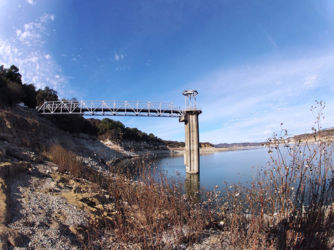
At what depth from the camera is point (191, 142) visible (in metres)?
26.0

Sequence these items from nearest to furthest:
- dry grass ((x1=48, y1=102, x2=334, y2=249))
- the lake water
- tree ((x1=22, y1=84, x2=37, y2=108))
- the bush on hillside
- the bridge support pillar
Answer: dry grass ((x1=48, y1=102, x2=334, y2=249))
the lake water
the bush on hillside
the bridge support pillar
tree ((x1=22, y1=84, x2=37, y2=108))

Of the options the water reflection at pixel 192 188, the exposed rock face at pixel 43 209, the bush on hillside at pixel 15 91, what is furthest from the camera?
the bush on hillside at pixel 15 91

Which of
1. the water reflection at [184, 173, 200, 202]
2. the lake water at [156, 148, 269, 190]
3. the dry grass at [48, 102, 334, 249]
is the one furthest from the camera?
the lake water at [156, 148, 269, 190]

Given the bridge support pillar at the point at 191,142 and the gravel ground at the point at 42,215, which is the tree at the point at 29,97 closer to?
the bridge support pillar at the point at 191,142

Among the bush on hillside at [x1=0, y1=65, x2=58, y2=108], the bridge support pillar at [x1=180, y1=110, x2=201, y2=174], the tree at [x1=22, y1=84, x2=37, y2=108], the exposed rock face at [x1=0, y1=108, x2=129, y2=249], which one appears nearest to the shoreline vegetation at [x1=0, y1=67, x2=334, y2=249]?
the exposed rock face at [x1=0, y1=108, x2=129, y2=249]

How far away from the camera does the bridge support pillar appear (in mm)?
24461

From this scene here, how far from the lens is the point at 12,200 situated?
13.4 ft

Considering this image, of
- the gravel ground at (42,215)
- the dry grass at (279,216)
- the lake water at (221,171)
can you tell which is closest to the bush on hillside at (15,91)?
the lake water at (221,171)

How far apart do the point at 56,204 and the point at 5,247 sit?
183 centimetres

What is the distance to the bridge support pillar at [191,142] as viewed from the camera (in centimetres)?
2446

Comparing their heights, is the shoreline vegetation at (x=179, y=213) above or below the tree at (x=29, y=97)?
below

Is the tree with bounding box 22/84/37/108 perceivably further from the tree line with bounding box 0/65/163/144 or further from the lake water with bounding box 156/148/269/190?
the lake water with bounding box 156/148/269/190

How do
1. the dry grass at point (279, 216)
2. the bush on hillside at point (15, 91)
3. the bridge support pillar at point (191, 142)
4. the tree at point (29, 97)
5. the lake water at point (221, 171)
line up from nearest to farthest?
the dry grass at point (279, 216) → the lake water at point (221, 171) → the bush on hillside at point (15, 91) → the bridge support pillar at point (191, 142) → the tree at point (29, 97)

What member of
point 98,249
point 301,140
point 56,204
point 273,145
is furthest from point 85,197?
point 301,140
